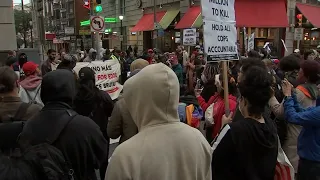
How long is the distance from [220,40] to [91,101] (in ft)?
6.42

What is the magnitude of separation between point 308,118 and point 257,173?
4.17ft

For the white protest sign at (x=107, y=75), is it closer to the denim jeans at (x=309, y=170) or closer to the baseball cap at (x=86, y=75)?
the baseball cap at (x=86, y=75)

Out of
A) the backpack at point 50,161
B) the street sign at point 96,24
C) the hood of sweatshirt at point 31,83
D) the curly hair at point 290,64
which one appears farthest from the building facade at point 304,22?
the backpack at point 50,161

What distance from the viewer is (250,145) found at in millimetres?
2568

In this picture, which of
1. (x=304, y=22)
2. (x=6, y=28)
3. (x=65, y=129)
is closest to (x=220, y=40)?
(x=65, y=129)

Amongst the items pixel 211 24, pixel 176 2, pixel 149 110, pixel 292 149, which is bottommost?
pixel 292 149

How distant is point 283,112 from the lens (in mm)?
3934

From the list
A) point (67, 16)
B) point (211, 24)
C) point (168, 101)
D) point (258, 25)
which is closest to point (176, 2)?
point (258, 25)

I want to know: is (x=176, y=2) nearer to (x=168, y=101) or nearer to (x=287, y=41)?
(x=287, y=41)

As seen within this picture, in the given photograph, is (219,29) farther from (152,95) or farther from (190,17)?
(190,17)

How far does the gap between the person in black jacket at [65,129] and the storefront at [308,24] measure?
22.1m

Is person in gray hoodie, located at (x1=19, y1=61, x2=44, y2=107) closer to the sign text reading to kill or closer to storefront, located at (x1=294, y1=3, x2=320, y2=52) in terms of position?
the sign text reading to kill

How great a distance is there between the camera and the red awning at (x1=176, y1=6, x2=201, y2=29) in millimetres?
23938

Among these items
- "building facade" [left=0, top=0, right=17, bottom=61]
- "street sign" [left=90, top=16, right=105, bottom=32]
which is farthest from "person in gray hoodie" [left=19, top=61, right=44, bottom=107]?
"building facade" [left=0, top=0, right=17, bottom=61]
